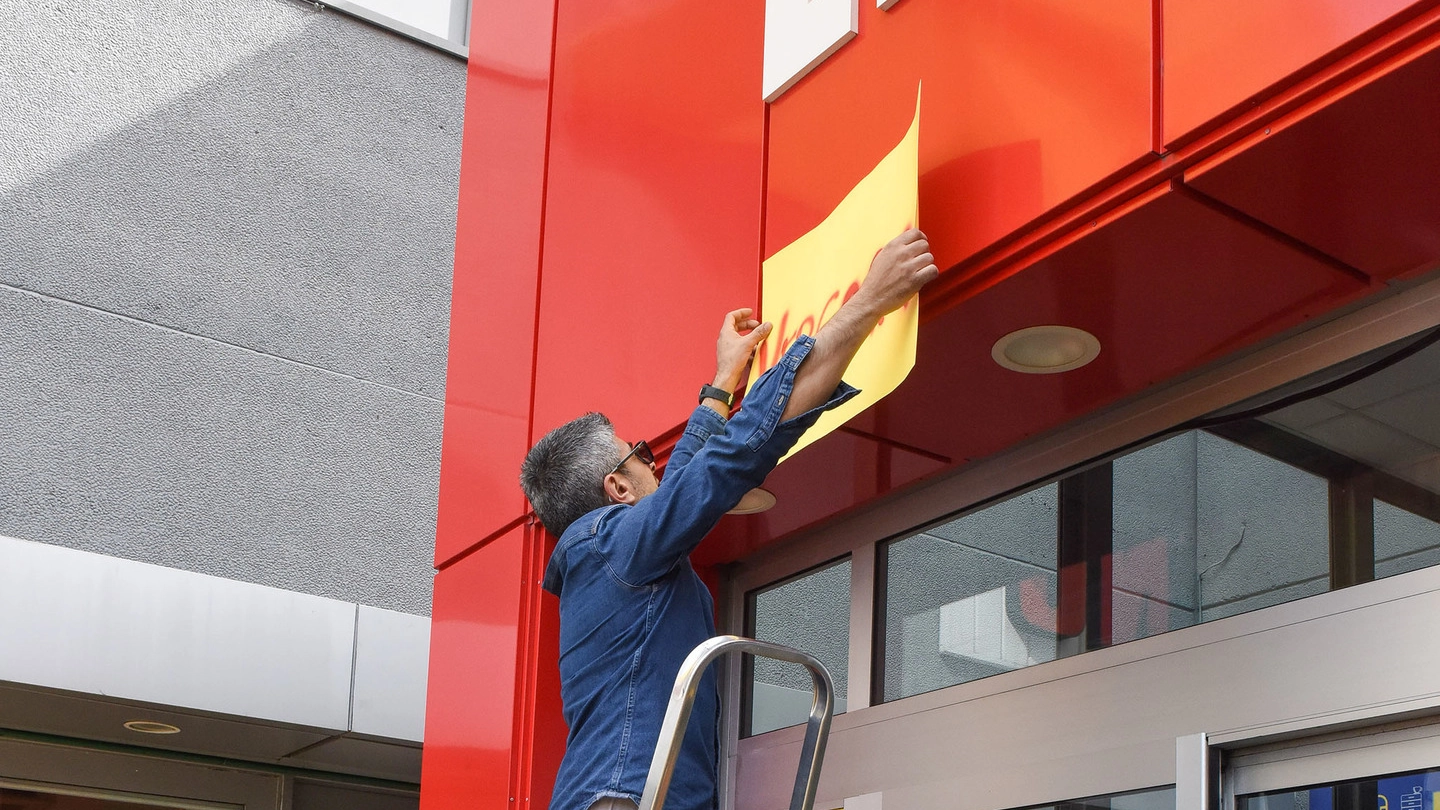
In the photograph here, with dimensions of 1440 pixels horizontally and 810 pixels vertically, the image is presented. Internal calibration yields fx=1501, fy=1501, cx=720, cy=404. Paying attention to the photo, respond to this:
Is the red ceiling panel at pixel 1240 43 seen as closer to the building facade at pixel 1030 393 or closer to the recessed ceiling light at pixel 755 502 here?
the building facade at pixel 1030 393

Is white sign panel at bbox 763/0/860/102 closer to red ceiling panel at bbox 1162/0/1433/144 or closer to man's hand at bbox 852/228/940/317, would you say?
man's hand at bbox 852/228/940/317

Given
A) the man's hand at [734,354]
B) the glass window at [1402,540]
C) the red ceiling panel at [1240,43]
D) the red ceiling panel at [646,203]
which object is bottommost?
the glass window at [1402,540]

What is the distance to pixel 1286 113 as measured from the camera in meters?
1.88

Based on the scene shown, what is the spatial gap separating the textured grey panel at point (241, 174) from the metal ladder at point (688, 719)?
14.6 feet

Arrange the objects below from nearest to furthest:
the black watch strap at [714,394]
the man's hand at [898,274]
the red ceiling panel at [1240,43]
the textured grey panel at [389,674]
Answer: the red ceiling panel at [1240,43] < the man's hand at [898,274] < the black watch strap at [714,394] < the textured grey panel at [389,674]

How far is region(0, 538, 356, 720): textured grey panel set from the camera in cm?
517

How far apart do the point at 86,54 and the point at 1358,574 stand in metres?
5.49

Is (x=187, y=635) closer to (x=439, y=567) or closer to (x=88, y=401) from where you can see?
(x=88, y=401)

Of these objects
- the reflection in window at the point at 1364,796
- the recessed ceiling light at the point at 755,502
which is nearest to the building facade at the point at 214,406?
the recessed ceiling light at the point at 755,502

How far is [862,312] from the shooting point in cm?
229

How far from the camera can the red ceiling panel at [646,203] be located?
304 cm

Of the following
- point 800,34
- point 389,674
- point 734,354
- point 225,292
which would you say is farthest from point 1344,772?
point 225,292

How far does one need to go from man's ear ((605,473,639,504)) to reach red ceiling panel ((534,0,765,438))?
1.11 feet

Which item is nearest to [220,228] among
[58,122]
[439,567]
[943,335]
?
[58,122]
